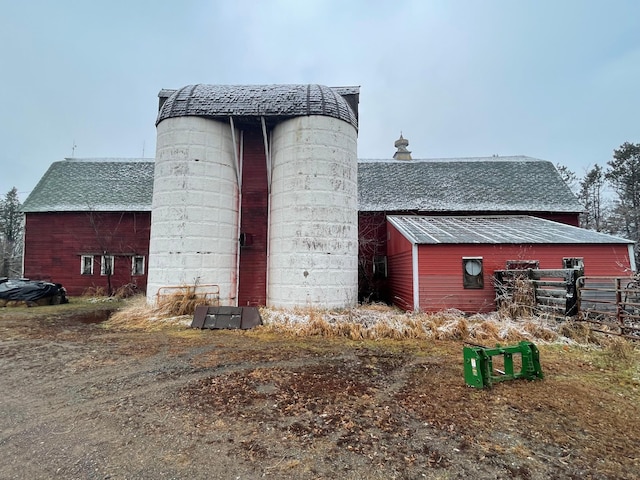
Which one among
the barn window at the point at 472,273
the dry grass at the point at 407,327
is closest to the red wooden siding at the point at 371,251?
the barn window at the point at 472,273

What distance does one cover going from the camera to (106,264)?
17203 millimetres

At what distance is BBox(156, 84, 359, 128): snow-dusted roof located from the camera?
461 inches

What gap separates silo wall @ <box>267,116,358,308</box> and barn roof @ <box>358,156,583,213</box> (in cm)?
513

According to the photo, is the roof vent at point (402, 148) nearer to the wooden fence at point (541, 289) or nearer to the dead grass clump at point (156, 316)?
the wooden fence at point (541, 289)

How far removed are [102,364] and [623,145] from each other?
37.6m

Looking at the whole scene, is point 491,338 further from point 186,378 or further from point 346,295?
point 186,378

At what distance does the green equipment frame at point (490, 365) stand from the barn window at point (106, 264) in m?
17.3

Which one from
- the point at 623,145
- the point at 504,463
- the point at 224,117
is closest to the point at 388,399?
the point at 504,463

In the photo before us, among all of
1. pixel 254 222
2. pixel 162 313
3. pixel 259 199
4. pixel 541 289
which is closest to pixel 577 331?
pixel 541 289

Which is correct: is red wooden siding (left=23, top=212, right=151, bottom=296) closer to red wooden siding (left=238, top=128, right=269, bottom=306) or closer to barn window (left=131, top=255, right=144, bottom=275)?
barn window (left=131, top=255, right=144, bottom=275)

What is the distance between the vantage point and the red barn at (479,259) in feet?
36.4

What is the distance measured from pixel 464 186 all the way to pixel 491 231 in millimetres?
6007

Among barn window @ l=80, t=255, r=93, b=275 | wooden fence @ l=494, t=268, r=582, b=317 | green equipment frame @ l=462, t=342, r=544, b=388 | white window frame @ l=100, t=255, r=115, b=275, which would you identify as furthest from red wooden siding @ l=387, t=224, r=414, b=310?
barn window @ l=80, t=255, r=93, b=275

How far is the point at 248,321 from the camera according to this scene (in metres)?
9.55
